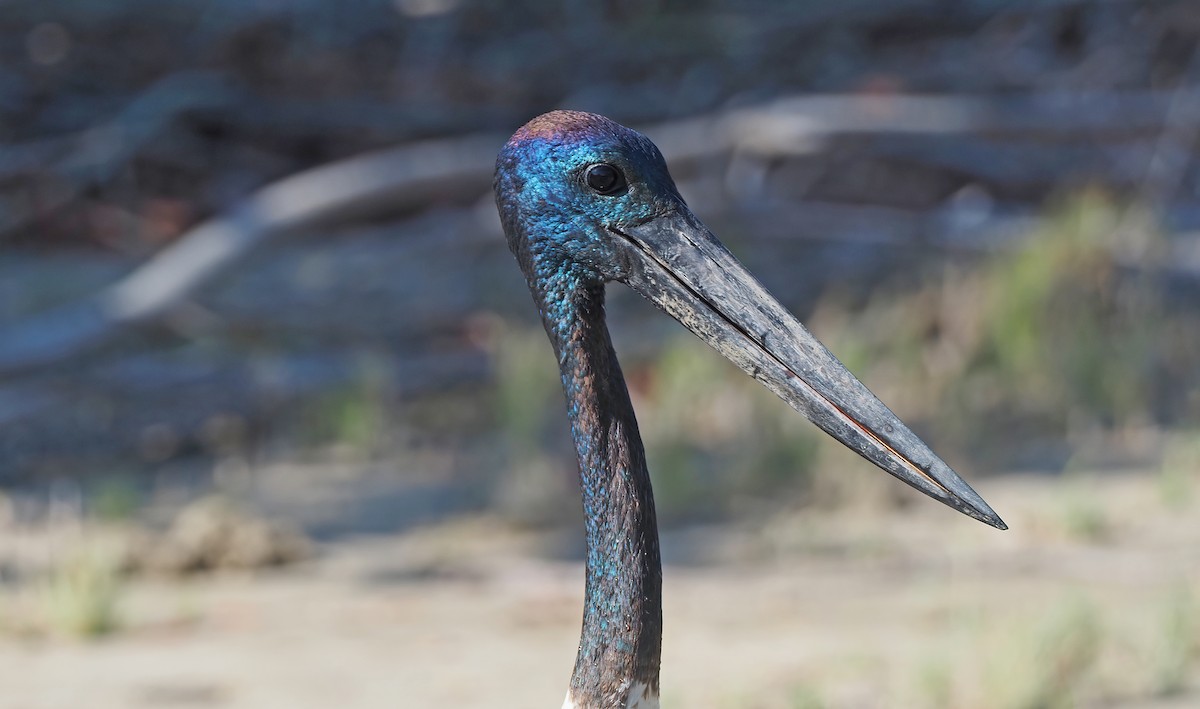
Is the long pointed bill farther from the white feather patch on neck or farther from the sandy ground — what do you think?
the sandy ground

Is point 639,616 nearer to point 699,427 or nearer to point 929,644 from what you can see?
point 929,644

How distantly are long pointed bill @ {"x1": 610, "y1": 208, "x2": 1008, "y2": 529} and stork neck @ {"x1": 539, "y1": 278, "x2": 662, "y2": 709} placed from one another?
0.14 m

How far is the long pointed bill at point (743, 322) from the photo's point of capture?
2.38m

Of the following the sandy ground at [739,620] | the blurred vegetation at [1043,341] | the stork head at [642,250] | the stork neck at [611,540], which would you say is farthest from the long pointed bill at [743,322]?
the blurred vegetation at [1043,341]

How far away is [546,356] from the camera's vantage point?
668 cm

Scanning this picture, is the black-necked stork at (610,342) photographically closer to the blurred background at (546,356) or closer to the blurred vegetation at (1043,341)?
the blurred background at (546,356)

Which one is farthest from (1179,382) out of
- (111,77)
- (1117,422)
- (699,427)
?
(111,77)

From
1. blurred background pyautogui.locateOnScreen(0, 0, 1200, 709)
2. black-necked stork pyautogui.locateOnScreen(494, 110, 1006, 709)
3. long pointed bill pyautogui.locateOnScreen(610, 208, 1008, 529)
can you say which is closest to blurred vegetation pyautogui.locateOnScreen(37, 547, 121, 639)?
blurred background pyautogui.locateOnScreen(0, 0, 1200, 709)

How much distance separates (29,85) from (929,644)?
20.4 ft

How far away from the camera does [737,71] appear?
912 centimetres

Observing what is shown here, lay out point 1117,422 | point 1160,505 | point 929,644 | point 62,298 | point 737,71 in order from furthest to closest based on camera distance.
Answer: point 737,71, point 62,298, point 1117,422, point 1160,505, point 929,644

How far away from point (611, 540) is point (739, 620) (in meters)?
2.73

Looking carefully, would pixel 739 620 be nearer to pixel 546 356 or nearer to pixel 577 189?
pixel 546 356

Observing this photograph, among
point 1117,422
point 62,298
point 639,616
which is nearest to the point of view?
point 639,616
